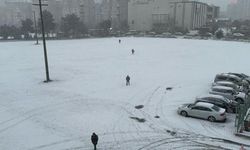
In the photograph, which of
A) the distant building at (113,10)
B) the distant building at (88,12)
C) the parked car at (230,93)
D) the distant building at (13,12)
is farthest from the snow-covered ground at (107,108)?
the distant building at (13,12)

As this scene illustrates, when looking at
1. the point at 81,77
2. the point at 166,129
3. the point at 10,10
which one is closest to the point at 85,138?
the point at 166,129

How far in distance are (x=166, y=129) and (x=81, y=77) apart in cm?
1622

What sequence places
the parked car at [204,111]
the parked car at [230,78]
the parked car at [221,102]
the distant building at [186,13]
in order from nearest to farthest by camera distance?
the parked car at [204,111]
the parked car at [221,102]
the parked car at [230,78]
the distant building at [186,13]

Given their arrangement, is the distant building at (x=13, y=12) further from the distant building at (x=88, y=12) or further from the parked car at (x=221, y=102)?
the parked car at (x=221, y=102)

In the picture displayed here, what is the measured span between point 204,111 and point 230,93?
206 inches

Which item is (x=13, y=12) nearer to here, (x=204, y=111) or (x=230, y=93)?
(x=230, y=93)

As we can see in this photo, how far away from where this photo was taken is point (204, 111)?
58.1ft

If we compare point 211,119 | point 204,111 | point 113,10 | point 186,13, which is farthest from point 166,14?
point 211,119

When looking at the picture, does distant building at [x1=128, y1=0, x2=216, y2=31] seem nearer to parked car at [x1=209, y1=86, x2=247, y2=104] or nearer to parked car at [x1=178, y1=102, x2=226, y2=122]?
parked car at [x1=209, y1=86, x2=247, y2=104]

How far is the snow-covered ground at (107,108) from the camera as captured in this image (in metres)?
14.7

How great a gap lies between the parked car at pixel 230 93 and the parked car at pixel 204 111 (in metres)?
3.89

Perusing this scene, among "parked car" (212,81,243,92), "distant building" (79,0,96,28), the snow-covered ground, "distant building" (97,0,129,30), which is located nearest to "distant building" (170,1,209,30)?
"distant building" (97,0,129,30)

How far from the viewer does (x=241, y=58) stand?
141 feet

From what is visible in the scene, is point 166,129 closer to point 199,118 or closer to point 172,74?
point 199,118
